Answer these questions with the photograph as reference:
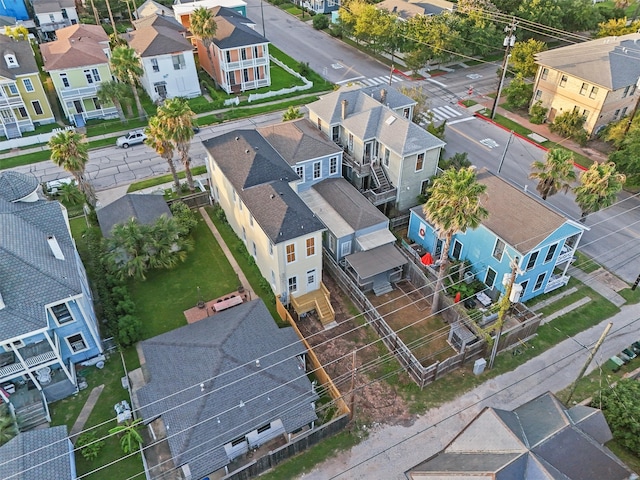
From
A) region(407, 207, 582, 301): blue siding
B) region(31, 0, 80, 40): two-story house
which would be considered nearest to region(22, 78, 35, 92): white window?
region(31, 0, 80, 40): two-story house

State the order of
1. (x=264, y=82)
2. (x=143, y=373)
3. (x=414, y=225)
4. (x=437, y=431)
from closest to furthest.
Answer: (x=437, y=431) → (x=143, y=373) → (x=414, y=225) → (x=264, y=82)

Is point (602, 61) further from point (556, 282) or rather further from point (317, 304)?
point (317, 304)

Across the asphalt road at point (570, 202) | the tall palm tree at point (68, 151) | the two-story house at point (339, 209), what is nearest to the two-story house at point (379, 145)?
the two-story house at point (339, 209)

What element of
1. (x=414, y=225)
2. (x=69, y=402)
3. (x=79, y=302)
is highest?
(x=79, y=302)

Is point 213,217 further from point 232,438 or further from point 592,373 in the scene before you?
point 592,373

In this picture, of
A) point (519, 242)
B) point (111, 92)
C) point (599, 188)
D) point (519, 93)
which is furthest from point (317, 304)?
point (519, 93)

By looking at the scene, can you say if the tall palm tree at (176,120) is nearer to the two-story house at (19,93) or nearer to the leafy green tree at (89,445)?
the leafy green tree at (89,445)

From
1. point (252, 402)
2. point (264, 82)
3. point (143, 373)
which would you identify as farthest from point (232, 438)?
point (264, 82)
